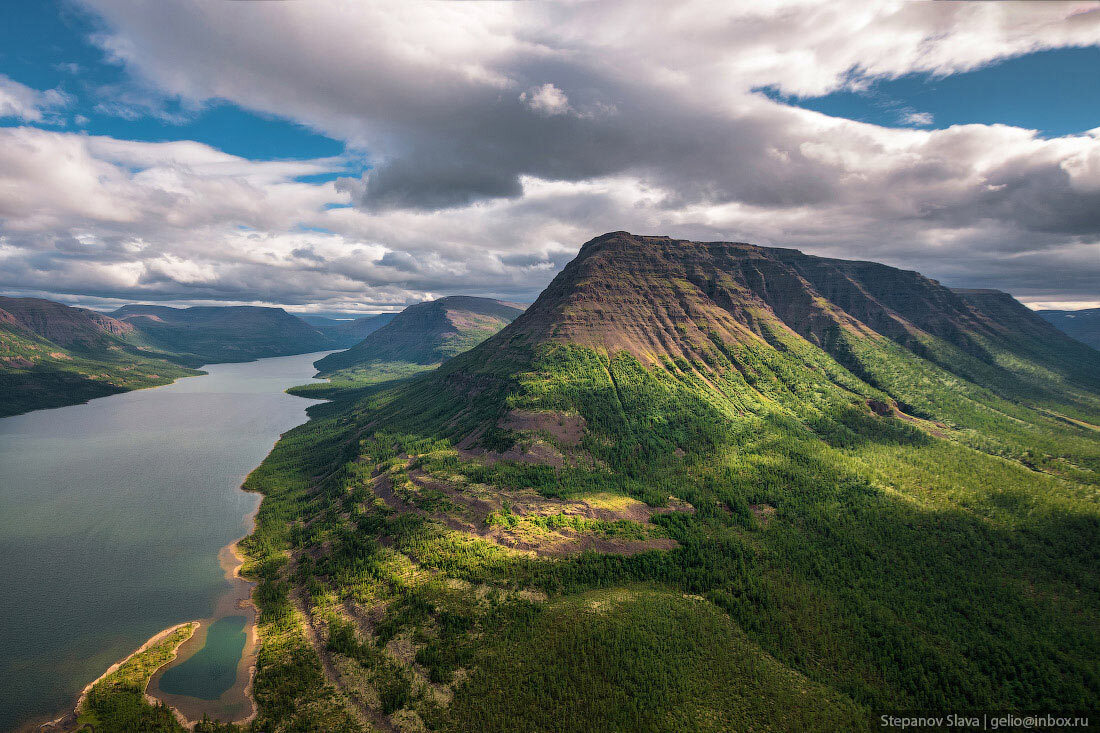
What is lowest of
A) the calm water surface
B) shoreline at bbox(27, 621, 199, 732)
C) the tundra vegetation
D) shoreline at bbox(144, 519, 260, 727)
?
shoreline at bbox(144, 519, 260, 727)

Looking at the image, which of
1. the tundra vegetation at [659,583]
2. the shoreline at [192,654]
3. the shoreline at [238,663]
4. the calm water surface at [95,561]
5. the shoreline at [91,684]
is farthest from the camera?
the calm water surface at [95,561]

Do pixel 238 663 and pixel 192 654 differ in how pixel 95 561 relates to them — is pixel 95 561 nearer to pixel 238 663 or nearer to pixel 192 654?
pixel 192 654

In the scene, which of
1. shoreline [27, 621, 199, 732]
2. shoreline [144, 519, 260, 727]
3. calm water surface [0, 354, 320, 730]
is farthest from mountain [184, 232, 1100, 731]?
calm water surface [0, 354, 320, 730]

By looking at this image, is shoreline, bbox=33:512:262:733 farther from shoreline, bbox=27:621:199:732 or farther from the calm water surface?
the calm water surface

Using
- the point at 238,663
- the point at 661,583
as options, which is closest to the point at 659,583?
the point at 661,583

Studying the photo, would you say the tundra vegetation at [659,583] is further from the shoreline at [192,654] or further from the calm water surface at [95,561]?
the calm water surface at [95,561]

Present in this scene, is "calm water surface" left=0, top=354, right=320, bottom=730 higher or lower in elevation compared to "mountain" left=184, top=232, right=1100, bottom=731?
lower

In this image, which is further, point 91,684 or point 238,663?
point 238,663

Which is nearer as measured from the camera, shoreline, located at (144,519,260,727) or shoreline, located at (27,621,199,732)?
shoreline, located at (27,621,199,732)

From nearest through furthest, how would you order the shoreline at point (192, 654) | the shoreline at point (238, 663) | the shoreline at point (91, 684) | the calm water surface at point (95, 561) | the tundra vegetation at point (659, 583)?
1. the shoreline at point (91, 684)
2. the shoreline at point (192, 654)
3. the tundra vegetation at point (659, 583)
4. the shoreline at point (238, 663)
5. the calm water surface at point (95, 561)

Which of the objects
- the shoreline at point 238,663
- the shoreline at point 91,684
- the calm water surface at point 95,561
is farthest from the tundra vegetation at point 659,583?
the calm water surface at point 95,561

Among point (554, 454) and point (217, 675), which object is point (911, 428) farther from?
point (217, 675)
